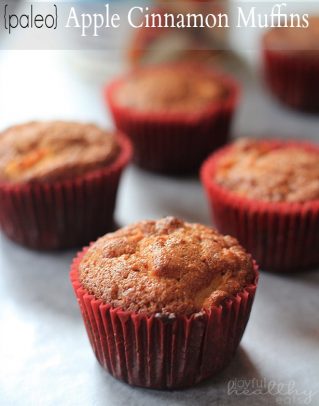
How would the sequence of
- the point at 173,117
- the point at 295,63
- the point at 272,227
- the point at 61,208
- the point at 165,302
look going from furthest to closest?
the point at 295,63 < the point at 173,117 < the point at 61,208 < the point at 272,227 < the point at 165,302

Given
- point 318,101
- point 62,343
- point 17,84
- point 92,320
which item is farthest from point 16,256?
point 318,101

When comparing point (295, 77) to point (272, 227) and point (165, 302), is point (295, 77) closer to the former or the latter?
point (272, 227)

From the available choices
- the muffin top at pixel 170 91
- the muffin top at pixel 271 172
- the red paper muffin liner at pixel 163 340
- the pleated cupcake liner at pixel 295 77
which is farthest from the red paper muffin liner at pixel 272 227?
the pleated cupcake liner at pixel 295 77

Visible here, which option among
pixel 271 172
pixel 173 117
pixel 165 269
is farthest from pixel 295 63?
pixel 165 269

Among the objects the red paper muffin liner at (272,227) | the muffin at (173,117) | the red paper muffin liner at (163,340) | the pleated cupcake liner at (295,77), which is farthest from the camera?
the pleated cupcake liner at (295,77)

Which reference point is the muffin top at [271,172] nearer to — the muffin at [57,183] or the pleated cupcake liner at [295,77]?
the muffin at [57,183]

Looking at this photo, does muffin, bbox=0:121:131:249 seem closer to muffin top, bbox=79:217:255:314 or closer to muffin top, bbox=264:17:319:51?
muffin top, bbox=79:217:255:314
